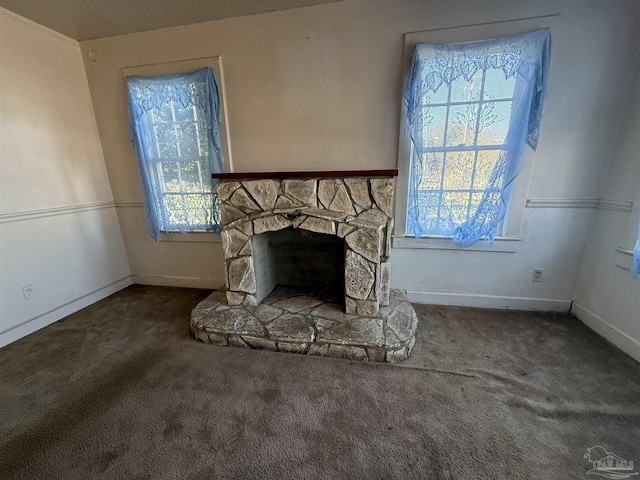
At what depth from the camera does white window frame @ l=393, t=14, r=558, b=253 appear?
1874mm

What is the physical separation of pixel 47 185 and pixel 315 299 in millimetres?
2590

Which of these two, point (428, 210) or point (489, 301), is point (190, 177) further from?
point (489, 301)

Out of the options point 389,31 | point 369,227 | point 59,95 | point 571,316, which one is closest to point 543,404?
point 571,316

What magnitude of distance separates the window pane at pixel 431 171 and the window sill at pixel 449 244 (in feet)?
1.55

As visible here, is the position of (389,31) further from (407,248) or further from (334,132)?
(407,248)

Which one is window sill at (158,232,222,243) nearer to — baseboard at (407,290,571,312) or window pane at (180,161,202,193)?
window pane at (180,161,202,193)

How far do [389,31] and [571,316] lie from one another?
9.23ft

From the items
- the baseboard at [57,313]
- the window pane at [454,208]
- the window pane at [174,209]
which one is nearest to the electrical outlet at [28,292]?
the baseboard at [57,313]

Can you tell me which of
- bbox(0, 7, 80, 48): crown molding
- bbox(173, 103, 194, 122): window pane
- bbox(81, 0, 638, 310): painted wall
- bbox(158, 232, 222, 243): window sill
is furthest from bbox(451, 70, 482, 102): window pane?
bbox(0, 7, 80, 48): crown molding

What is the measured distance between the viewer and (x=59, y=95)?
236cm

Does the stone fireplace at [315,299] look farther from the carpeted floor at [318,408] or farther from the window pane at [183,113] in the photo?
the window pane at [183,113]

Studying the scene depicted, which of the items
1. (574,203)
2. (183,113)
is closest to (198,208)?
(183,113)

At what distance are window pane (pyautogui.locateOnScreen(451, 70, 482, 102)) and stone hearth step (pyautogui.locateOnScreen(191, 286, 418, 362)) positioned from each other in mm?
1686

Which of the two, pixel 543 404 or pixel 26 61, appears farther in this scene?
pixel 26 61
